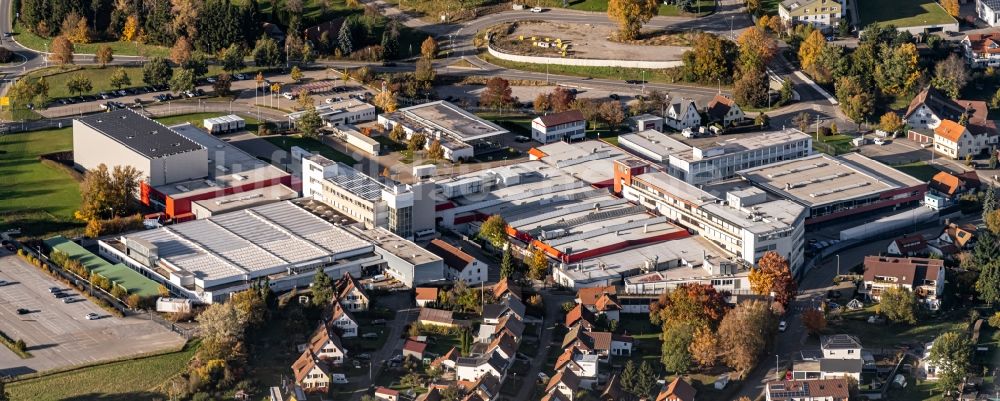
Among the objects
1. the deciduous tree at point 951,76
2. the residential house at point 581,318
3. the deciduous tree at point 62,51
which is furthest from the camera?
the deciduous tree at point 62,51

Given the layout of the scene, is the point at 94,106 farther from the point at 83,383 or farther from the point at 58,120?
the point at 83,383

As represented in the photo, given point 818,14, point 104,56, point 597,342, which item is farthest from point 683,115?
point 104,56

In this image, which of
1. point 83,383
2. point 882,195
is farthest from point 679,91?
point 83,383

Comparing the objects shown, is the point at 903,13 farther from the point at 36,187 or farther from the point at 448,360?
the point at 448,360

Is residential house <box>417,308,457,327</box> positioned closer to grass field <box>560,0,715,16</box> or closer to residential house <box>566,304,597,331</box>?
residential house <box>566,304,597,331</box>

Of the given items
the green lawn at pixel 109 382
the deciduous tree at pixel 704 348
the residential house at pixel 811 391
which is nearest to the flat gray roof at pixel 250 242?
the green lawn at pixel 109 382

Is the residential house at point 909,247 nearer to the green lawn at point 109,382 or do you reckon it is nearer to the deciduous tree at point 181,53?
the green lawn at point 109,382

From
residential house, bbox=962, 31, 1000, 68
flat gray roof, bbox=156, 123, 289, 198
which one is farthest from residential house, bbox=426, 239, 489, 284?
residential house, bbox=962, 31, 1000, 68
